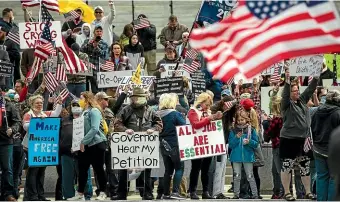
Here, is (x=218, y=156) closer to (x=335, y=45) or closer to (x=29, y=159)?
(x=29, y=159)

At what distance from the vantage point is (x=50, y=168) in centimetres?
2206

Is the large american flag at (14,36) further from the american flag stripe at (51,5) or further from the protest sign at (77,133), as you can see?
the protest sign at (77,133)

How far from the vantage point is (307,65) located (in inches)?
814

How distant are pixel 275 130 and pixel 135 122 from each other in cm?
229

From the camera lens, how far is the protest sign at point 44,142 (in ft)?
66.6

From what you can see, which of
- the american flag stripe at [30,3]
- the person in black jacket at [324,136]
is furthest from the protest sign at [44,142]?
the american flag stripe at [30,3]

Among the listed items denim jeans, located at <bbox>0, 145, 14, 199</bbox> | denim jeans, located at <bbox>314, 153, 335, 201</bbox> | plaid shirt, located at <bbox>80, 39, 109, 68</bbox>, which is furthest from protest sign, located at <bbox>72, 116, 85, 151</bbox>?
plaid shirt, located at <bbox>80, 39, 109, 68</bbox>

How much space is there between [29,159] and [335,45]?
377 inches

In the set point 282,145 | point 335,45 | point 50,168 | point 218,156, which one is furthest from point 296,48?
point 50,168

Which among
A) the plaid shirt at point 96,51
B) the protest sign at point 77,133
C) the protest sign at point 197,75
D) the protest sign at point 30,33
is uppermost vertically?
the protest sign at point 30,33

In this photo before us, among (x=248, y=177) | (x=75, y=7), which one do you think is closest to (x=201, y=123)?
(x=248, y=177)

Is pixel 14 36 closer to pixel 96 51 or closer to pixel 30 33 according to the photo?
pixel 30 33

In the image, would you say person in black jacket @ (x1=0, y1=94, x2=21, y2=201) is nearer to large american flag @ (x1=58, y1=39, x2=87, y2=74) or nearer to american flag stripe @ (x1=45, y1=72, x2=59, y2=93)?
american flag stripe @ (x1=45, y1=72, x2=59, y2=93)

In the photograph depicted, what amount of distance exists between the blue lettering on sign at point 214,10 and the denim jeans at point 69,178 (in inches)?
121
